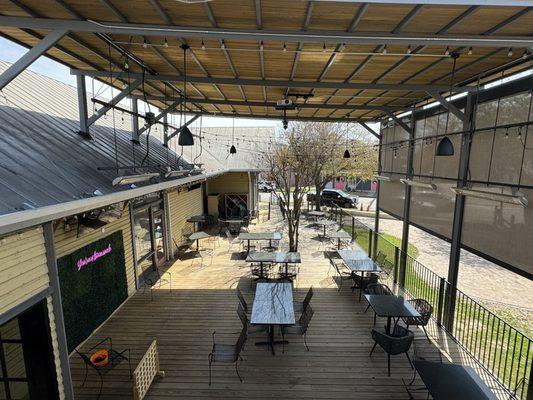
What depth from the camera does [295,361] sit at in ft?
18.1

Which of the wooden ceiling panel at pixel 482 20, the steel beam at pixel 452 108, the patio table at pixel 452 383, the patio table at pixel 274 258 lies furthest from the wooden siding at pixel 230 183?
the patio table at pixel 452 383

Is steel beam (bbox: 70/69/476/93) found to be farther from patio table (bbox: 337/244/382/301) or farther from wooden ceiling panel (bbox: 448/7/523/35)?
patio table (bbox: 337/244/382/301)

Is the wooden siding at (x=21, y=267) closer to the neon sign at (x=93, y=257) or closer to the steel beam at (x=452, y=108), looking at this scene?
the neon sign at (x=93, y=257)

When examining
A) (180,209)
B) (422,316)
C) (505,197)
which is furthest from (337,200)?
(505,197)

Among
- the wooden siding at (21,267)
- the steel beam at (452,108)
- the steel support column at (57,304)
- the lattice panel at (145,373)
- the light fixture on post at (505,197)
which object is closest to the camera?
the wooden siding at (21,267)

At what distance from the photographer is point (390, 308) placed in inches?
233

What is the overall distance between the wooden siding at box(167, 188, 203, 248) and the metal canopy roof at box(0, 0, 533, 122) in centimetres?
444

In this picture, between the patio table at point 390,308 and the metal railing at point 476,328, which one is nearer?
the metal railing at point 476,328

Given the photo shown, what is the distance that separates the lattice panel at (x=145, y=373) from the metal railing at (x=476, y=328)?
5413 millimetres

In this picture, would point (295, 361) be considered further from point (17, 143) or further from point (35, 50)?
point (35, 50)

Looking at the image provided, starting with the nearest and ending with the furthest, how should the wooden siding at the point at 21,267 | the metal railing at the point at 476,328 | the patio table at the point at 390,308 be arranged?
the wooden siding at the point at 21,267
the metal railing at the point at 476,328
the patio table at the point at 390,308

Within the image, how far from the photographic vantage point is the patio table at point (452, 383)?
3664mm

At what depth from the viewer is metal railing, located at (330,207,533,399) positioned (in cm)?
502

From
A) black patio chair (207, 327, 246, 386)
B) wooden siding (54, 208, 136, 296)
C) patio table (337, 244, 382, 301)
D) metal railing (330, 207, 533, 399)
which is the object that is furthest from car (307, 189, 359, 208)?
black patio chair (207, 327, 246, 386)
